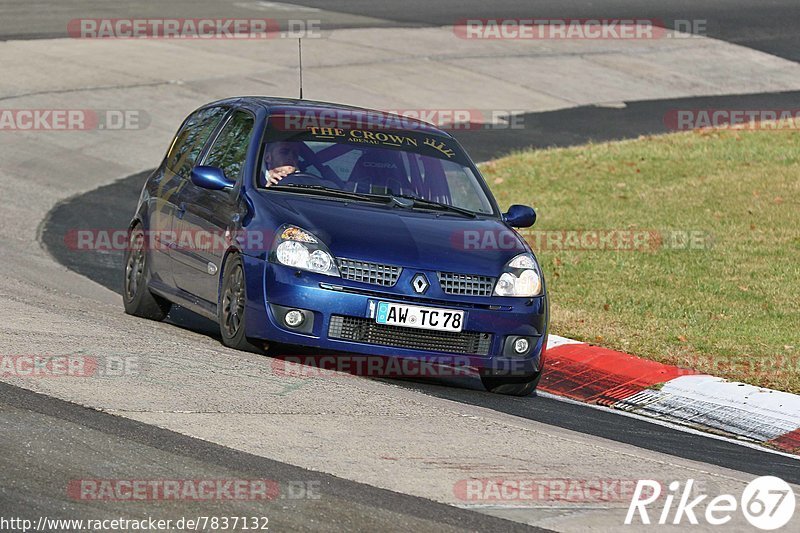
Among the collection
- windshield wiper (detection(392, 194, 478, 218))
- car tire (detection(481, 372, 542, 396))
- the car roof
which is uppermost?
the car roof

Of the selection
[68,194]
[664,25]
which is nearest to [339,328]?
[68,194]

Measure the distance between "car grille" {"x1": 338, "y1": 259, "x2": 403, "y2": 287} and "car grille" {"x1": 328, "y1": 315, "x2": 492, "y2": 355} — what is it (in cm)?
24

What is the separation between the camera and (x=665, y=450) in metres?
8.52

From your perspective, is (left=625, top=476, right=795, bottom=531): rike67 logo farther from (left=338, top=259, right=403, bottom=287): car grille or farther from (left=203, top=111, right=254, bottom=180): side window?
(left=203, top=111, right=254, bottom=180): side window

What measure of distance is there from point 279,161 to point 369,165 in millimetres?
598

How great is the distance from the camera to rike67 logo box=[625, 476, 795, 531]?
640cm

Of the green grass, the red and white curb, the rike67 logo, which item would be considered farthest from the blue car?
the rike67 logo

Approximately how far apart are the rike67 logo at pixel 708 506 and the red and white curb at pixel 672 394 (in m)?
2.40

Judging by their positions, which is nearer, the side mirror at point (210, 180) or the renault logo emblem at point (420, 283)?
the renault logo emblem at point (420, 283)

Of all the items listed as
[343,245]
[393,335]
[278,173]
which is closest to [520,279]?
[393,335]

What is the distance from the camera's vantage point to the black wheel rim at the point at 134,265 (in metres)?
11.2

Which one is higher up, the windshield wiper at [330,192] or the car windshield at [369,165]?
the car windshield at [369,165]

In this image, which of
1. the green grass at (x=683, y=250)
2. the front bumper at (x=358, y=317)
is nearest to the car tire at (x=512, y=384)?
the front bumper at (x=358, y=317)

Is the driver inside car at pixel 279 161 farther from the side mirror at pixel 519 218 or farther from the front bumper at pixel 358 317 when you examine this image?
the side mirror at pixel 519 218
